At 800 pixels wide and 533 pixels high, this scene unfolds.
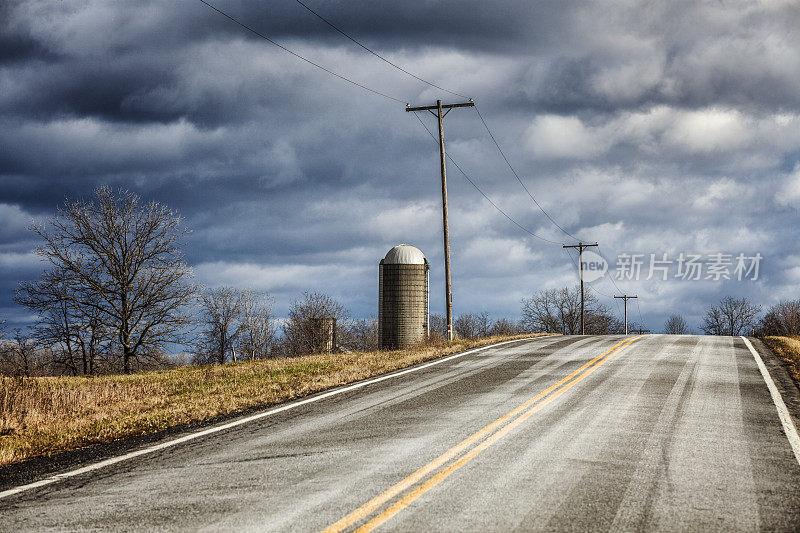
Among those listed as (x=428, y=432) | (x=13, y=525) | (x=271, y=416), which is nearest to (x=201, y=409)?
(x=271, y=416)

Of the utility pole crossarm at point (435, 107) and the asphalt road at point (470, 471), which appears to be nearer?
the asphalt road at point (470, 471)

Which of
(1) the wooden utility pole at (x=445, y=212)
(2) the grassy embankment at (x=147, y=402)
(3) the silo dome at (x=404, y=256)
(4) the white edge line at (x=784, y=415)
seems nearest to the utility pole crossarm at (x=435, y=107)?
(1) the wooden utility pole at (x=445, y=212)

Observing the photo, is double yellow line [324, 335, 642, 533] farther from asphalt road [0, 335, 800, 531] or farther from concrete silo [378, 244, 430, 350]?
concrete silo [378, 244, 430, 350]

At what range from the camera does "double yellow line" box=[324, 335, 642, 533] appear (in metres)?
4.61

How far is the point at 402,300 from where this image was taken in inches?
1109

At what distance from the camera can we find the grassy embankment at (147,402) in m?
8.65

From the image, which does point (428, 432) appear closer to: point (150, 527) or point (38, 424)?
point (150, 527)

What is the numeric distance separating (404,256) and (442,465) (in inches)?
918

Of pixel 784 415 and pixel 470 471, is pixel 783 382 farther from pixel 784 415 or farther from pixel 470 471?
pixel 470 471

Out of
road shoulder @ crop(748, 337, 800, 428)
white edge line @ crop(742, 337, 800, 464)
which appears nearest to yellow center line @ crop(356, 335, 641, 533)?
white edge line @ crop(742, 337, 800, 464)

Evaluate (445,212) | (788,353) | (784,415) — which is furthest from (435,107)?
(784,415)

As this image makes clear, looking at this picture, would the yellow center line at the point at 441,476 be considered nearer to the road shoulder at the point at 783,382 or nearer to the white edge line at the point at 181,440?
the road shoulder at the point at 783,382

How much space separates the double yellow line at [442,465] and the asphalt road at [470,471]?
21mm

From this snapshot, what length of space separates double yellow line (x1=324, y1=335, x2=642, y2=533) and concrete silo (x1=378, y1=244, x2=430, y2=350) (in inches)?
673
